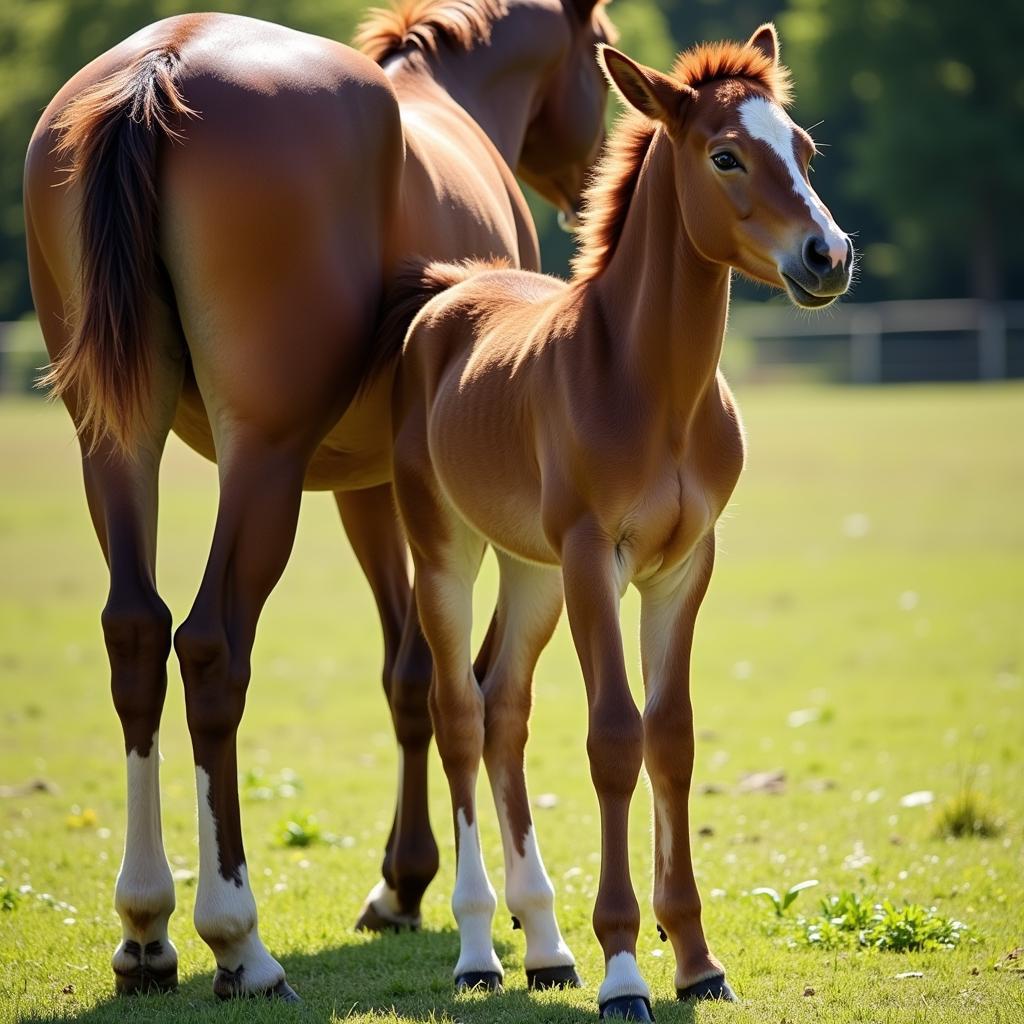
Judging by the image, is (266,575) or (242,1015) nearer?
(242,1015)

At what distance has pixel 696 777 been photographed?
302 inches

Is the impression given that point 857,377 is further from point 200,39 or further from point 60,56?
point 200,39

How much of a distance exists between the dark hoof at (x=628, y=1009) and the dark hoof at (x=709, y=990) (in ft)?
0.94

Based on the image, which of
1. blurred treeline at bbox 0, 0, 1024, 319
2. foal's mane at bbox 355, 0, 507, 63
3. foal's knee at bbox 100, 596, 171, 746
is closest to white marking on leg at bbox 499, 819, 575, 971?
foal's knee at bbox 100, 596, 171, 746

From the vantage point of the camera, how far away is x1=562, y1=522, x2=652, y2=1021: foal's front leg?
13.2ft

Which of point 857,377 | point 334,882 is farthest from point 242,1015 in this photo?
point 857,377

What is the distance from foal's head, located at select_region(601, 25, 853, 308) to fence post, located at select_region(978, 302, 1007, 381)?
1310 inches

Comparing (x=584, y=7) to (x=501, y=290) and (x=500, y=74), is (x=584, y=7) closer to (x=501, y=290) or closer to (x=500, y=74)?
(x=500, y=74)

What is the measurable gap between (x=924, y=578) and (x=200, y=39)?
386 inches

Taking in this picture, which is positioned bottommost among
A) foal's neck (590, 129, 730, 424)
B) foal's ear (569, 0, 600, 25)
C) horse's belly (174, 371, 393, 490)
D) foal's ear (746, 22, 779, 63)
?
horse's belly (174, 371, 393, 490)

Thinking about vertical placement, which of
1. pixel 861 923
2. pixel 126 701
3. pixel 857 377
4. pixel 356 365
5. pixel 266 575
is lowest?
pixel 857 377

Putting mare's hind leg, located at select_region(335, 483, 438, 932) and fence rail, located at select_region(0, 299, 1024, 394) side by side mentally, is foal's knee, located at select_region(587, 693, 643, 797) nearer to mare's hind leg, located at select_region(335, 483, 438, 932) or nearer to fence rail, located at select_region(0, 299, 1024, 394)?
mare's hind leg, located at select_region(335, 483, 438, 932)

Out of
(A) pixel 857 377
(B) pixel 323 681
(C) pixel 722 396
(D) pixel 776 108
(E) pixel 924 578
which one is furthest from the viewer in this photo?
(A) pixel 857 377

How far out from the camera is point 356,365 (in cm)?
477
